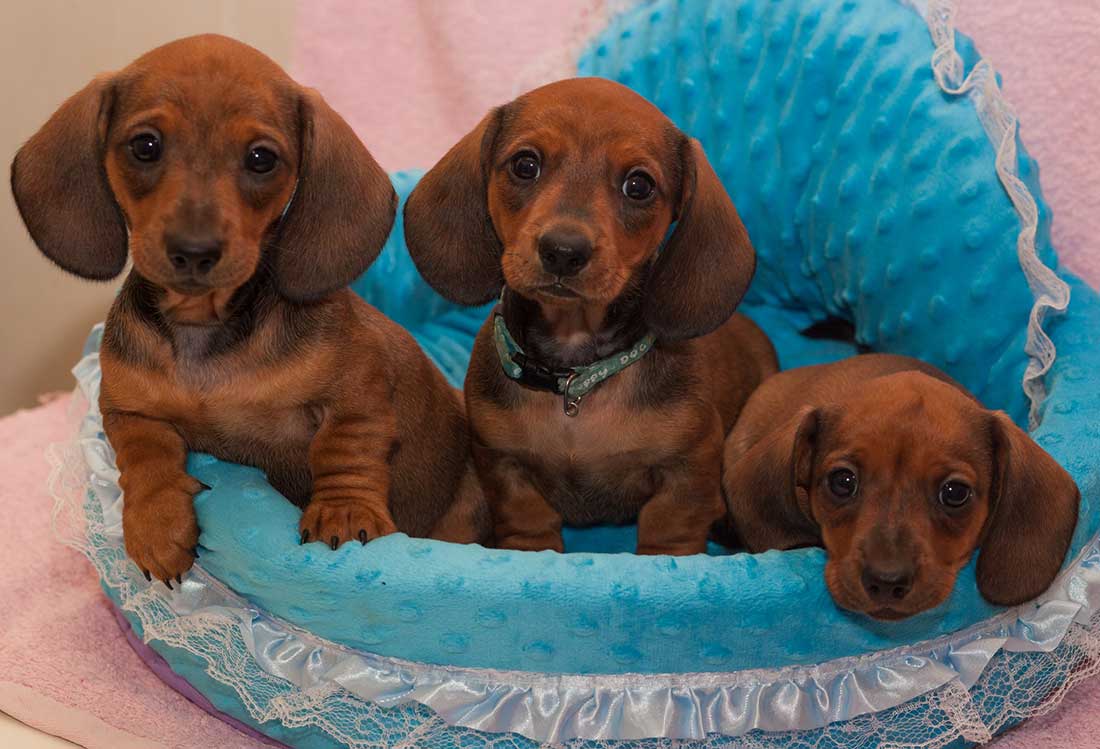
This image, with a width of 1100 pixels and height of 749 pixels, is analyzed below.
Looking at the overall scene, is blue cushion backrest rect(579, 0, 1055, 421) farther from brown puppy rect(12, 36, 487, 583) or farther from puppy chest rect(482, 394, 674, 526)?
brown puppy rect(12, 36, 487, 583)

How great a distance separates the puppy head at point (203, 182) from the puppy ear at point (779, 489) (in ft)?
4.02

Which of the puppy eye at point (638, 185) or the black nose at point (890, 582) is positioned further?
the puppy eye at point (638, 185)

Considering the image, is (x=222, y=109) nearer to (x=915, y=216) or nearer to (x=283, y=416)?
(x=283, y=416)

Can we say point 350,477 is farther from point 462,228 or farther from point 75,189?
point 75,189

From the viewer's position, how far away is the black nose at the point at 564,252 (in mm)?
3117

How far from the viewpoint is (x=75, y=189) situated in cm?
320

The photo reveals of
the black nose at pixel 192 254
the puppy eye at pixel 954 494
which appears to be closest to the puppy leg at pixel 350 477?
the black nose at pixel 192 254

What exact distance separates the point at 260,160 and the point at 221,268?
0.31 meters

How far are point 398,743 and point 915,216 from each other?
8.15 feet

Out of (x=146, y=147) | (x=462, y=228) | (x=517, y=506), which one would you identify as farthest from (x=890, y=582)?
(x=146, y=147)

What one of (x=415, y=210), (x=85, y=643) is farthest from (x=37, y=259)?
(x=415, y=210)

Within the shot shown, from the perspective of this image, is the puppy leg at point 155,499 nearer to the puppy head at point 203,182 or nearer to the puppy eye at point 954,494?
the puppy head at point 203,182

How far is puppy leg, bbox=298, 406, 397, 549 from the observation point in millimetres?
3273

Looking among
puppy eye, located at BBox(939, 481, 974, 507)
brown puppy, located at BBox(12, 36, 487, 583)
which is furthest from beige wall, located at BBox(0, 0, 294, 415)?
puppy eye, located at BBox(939, 481, 974, 507)
